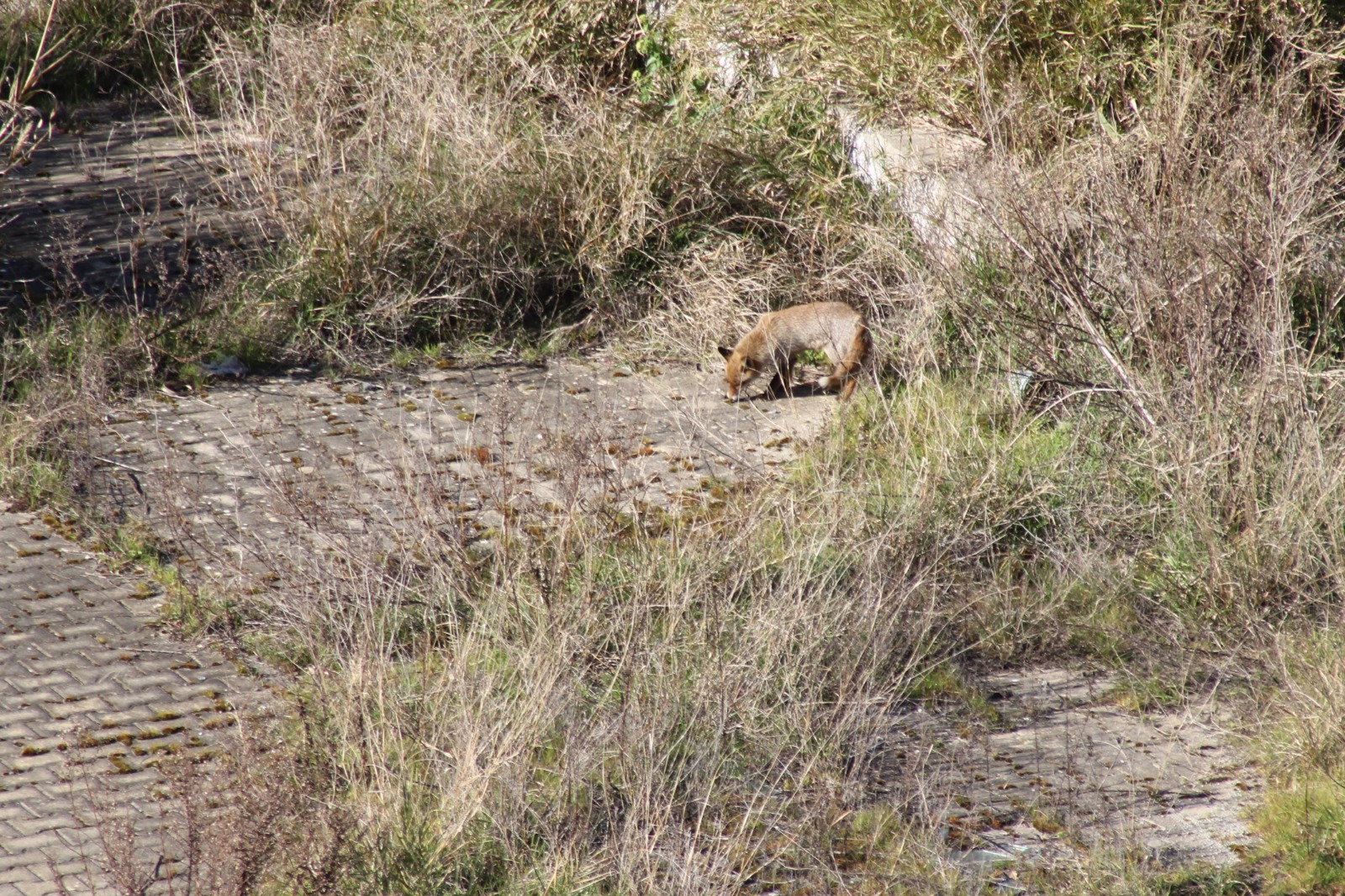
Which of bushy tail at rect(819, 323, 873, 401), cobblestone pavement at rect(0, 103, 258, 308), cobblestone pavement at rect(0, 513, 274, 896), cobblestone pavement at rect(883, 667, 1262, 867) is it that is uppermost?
cobblestone pavement at rect(0, 103, 258, 308)

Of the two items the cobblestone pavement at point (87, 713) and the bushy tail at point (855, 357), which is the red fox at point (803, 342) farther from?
the cobblestone pavement at point (87, 713)

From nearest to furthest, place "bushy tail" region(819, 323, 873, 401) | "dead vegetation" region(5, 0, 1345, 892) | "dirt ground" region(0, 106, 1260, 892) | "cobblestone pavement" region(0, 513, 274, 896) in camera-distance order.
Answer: "cobblestone pavement" region(0, 513, 274, 896)
"dead vegetation" region(5, 0, 1345, 892)
"dirt ground" region(0, 106, 1260, 892)
"bushy tail" region(819, 323, 873, 401)

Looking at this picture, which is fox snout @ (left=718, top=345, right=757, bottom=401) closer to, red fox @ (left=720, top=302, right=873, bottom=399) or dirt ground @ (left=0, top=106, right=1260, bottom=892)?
red fox @ (left=720, top=302, right=873, bottom=399)

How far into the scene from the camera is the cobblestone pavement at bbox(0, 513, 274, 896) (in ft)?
12.7

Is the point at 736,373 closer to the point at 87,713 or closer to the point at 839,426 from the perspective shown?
the point at 839,426

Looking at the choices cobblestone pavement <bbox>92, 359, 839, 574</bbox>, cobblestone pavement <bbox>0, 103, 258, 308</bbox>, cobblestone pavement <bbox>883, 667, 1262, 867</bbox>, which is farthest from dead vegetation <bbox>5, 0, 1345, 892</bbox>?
cobblestone pavement <bbox>0, 103, 258, 308</bbox>

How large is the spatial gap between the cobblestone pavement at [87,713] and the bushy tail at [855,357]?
392 cm

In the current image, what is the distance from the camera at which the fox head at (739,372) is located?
25.4 ft

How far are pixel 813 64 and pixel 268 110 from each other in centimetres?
384

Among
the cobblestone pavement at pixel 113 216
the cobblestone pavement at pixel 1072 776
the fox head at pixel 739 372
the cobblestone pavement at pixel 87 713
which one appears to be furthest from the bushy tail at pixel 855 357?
the cobblestone pavement at pixel 113 216

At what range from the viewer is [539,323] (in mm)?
8922

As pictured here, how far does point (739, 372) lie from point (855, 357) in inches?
26.6

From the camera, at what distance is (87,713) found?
15.6 ft

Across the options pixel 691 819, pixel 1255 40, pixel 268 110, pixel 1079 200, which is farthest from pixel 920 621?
pixel 268 110
